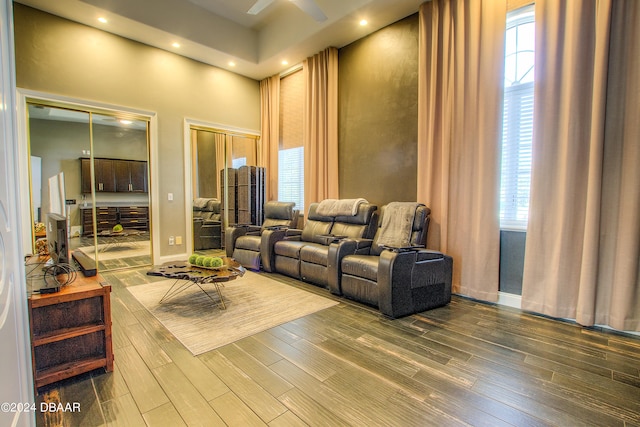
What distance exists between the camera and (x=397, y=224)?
3396 mm

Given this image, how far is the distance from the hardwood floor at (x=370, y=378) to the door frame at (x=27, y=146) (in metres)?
2.19

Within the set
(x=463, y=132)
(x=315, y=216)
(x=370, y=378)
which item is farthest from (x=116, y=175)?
(x=463, y=132)

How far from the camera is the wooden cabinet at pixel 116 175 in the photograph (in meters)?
4.10

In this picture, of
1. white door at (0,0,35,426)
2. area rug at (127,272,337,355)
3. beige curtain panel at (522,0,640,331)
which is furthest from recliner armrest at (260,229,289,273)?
white door at (0,0,35,426)

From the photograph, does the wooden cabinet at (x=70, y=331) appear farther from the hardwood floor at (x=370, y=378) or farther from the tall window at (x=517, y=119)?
the tall window at (x=517, y=119)

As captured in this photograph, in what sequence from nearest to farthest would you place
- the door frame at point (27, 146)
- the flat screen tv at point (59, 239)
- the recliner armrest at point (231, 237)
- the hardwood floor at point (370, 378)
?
the hardwood floor at point (370, 378), the flat screen tv at point (59, 239), the door frame at point (27, 146), the recliner armrest at point (231, 237)

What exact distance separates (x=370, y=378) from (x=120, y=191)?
Answer: 4291mm

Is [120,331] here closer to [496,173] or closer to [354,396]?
[354,396]

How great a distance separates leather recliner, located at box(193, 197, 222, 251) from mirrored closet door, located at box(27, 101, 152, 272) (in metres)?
0.74

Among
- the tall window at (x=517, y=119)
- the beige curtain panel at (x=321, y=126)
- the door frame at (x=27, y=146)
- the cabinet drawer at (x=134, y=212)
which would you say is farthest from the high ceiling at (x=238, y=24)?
the cabinet drawer at (x=134, y=212)

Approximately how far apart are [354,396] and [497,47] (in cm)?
328

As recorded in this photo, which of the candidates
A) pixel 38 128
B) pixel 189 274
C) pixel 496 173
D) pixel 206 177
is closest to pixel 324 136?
pixel 206 177

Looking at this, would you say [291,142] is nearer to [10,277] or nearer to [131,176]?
[131,176]

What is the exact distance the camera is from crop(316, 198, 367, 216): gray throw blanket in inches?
153
